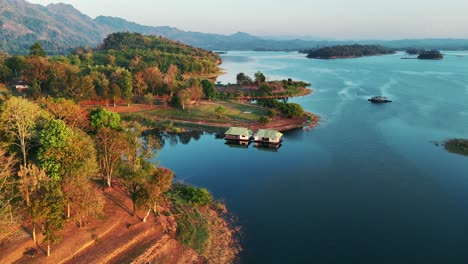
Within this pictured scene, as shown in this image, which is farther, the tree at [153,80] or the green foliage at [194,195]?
the tree at [153,80]

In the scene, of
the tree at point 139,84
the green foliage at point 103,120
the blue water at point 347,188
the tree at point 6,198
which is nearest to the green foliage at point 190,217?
the blue water at point 347,188

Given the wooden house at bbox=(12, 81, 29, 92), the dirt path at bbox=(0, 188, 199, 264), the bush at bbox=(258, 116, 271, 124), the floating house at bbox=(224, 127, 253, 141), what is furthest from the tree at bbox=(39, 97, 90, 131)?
the wooden house at bbox=(12, 81, 29, 92)

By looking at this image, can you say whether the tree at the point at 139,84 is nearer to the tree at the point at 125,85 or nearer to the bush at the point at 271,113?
the tree at the point at 125,85

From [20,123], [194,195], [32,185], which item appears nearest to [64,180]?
[32,185]

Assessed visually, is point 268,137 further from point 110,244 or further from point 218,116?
point 110,244

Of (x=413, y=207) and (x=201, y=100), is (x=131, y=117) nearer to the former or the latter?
(x=201, y=100)

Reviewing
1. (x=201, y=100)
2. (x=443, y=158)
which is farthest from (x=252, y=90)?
(x=443, y=158)

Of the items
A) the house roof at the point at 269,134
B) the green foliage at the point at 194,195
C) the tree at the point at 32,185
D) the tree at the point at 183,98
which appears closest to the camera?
the tree at the point at 32,185

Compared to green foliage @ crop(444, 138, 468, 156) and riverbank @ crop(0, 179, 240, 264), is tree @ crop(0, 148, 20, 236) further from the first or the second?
green foliage @ crop(444, 138, 468, 156)
